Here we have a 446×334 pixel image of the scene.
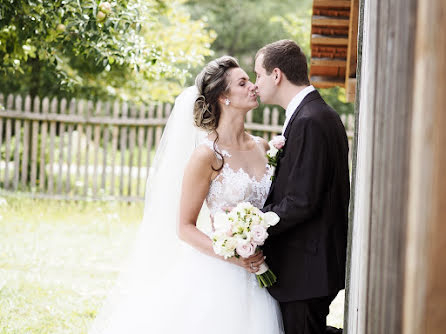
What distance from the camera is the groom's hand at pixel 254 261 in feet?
10.1

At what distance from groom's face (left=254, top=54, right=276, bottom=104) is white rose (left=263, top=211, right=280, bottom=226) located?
2.24ft

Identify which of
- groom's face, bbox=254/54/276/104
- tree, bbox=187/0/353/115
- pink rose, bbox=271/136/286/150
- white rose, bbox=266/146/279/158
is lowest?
white rose, bbox=266/146/279/158

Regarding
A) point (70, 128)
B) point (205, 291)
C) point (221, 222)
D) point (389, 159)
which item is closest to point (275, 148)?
point (221, 222)

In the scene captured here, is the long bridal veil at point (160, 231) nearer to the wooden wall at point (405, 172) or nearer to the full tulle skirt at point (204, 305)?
the full tulle skirt at point (204, 305)

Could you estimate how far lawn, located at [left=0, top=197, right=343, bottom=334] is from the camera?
5152 mm

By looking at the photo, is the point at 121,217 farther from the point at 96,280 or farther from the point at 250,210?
the point at 250,210

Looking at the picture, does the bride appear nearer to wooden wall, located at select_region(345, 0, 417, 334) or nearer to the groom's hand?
the groom's hand

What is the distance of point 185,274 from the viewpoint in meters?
3.46

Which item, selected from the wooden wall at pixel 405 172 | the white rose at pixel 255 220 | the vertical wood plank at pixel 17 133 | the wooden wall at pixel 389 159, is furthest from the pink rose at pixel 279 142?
the vertical wood plank at pixel 17 133

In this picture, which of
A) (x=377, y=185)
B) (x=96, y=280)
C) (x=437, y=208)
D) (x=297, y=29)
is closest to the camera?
(x=437, y=208)

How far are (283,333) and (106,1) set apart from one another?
315cm

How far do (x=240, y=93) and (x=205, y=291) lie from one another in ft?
3.92

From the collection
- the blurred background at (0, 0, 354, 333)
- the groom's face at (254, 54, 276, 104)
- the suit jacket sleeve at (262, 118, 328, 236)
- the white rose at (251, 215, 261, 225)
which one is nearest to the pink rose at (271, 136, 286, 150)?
the suit jacket sleeve at (262, 118, 328, 236)

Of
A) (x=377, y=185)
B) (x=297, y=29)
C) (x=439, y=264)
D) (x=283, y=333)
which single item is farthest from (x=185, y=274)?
(x=297, y=29)
